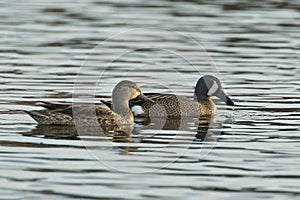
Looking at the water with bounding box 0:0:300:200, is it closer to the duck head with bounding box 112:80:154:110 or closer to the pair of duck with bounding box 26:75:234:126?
the pair of duck with bounding box 26:75:234:126

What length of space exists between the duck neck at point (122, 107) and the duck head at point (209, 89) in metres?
1.68

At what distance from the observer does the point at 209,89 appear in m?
14.2

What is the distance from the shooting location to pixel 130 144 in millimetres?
10836

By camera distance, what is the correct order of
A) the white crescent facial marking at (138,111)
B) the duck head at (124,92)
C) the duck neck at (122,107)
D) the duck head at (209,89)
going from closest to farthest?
the duck neck at (122,107), the duck head at (124,92), the white crescent facial marking at (138,111), the duck head at (209,89)

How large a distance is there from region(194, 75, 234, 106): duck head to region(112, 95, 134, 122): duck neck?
5.52ft

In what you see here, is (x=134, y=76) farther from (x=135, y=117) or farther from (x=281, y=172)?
(x=281, y=172)

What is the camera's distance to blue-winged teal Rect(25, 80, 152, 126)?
12.0 meters

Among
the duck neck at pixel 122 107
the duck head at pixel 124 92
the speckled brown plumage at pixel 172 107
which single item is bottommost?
the speckled brown plumage at pixel 172 107

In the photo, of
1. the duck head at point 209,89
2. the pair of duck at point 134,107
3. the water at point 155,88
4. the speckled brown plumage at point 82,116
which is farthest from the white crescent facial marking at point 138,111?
the duck head at point 209,89

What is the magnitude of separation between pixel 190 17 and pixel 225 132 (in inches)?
528

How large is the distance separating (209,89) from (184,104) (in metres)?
0.76

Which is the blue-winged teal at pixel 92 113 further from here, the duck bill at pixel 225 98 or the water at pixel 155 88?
the duck bill at pixel 225 98

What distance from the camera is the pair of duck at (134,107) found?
12038mm

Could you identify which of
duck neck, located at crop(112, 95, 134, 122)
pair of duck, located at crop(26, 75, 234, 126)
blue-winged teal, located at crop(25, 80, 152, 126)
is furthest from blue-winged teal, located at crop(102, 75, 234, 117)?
blue-winged teal, located at crop(25, 80, 152, 126)
